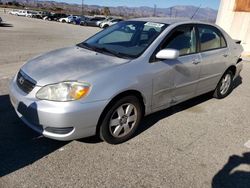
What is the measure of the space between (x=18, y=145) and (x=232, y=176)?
8.61 feet

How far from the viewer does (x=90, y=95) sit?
2930mm

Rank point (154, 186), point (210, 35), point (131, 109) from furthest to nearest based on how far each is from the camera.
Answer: point (210, 35)
point (131, 109)
point (154, 186)

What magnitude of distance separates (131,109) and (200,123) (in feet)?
4.75

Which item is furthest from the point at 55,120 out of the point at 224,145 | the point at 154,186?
the point at 224,145

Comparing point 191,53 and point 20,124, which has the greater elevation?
point 191,53

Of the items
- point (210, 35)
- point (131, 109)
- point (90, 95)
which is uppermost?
point (210, 35)

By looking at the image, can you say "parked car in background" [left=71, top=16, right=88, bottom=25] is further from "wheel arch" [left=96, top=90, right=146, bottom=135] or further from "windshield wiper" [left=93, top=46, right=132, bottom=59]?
"wheel arch" [left=96, top=90, right=146, bottom=135]

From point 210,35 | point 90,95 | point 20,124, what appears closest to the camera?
point 90,95

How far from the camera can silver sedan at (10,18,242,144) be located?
2.92 metres

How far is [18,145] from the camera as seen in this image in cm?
328

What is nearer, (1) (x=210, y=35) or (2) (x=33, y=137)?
(2) (x=33, y=137)

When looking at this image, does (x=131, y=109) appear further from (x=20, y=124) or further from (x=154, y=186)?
(x=20, y=124)

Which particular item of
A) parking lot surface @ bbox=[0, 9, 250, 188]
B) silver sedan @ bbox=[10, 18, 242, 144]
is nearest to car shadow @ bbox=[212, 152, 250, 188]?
parking lot surface @ bbox=[0, 9, 250, 188]

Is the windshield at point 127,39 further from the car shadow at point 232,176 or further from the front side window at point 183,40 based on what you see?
the car shadow at point 232,176
